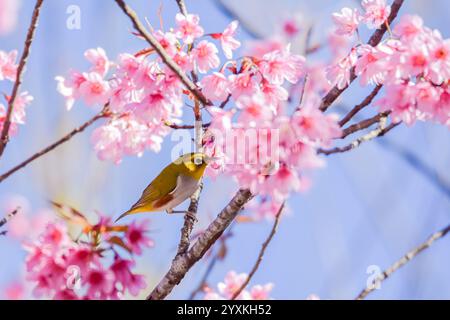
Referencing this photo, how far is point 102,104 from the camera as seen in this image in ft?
9.29

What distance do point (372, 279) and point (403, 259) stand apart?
132 millimetres

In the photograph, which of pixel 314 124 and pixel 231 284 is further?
pixel 231 284

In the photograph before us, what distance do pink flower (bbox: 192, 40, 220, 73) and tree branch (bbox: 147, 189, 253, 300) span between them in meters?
0.64

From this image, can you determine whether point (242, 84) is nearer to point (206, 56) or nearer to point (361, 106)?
point (206, 56)

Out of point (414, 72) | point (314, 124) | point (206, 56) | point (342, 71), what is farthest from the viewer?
point (206, 56)

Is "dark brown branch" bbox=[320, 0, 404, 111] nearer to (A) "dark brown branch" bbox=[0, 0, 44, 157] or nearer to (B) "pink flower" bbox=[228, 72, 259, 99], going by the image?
(B) "pink flower" bbox=[228, 72, 259, 99]

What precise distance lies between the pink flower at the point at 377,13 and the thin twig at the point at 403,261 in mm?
979

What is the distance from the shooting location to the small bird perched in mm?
3068

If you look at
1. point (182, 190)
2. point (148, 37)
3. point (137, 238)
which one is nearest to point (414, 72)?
point (148, 37)

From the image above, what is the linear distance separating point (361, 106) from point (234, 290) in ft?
4.84

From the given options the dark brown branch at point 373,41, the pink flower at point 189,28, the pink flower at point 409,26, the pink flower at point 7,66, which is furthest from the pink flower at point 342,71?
the pink flower at point 7,66

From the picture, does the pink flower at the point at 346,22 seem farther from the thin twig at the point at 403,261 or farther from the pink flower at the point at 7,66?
the pink flower at the point at 7,66

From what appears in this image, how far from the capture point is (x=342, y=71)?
2561 mm
